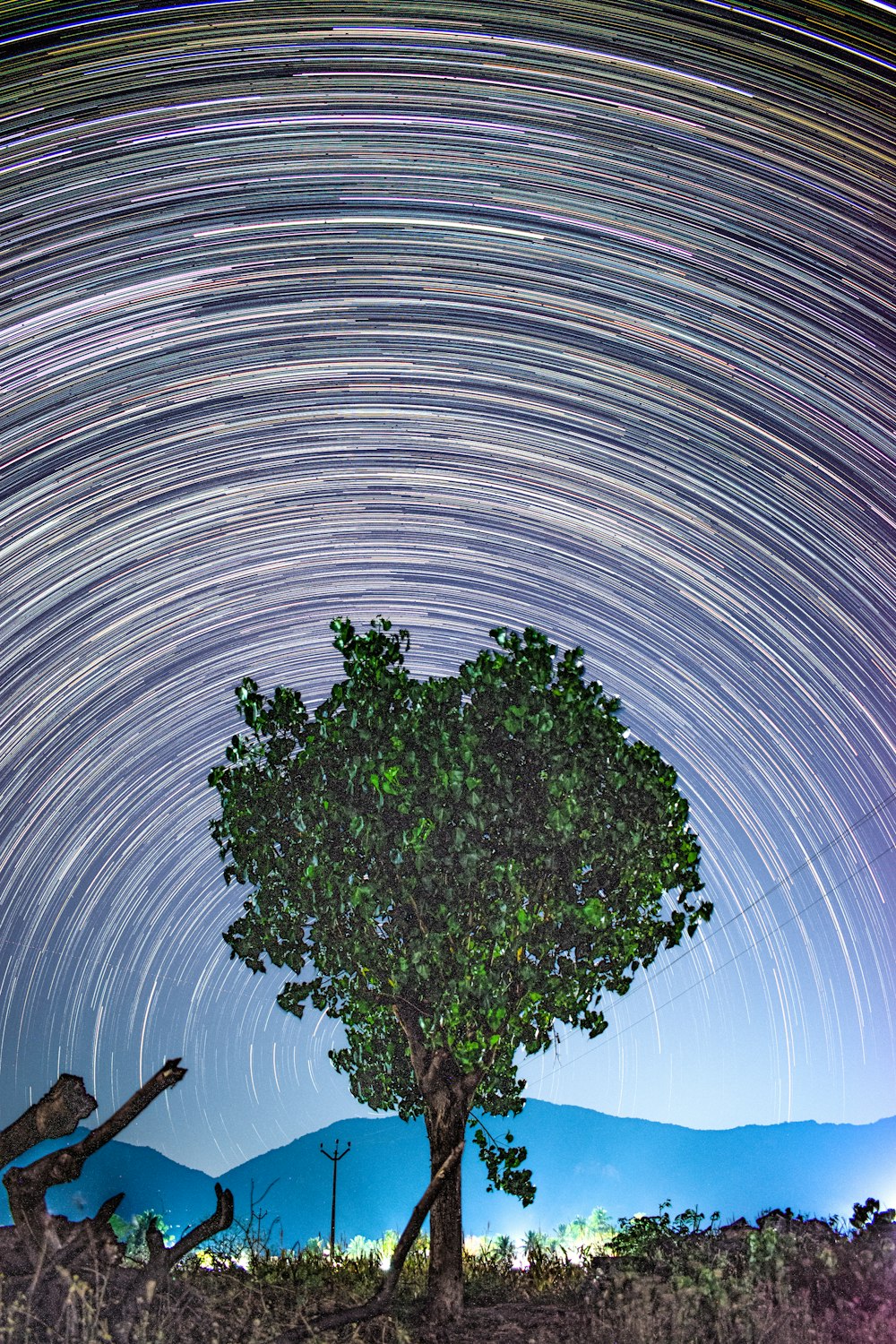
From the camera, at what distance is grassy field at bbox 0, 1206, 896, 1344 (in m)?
10.7

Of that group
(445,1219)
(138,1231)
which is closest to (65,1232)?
(445,1219)

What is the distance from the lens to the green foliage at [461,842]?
13.2m

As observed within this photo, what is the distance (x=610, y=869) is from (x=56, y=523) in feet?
34.2

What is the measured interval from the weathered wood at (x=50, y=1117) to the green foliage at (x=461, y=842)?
3.99m

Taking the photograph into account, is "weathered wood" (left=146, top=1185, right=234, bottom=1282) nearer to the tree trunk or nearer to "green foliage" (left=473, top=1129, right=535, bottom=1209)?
the tree trunk

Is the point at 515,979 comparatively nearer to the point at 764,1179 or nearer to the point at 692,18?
the point at 692,18

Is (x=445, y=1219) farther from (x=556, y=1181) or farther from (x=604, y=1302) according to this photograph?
(x=556, y=1181)

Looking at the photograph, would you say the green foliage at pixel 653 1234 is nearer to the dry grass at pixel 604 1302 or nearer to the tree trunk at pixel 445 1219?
the dry grass at pixel 604 1302

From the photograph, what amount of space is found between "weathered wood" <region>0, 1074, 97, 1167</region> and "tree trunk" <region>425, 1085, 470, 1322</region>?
5.94 metres

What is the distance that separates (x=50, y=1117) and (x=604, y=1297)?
8169mm

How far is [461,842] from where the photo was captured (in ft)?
42.2

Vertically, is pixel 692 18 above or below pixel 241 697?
above

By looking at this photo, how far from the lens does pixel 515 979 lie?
1357cm

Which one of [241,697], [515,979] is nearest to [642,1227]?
[515,979]
